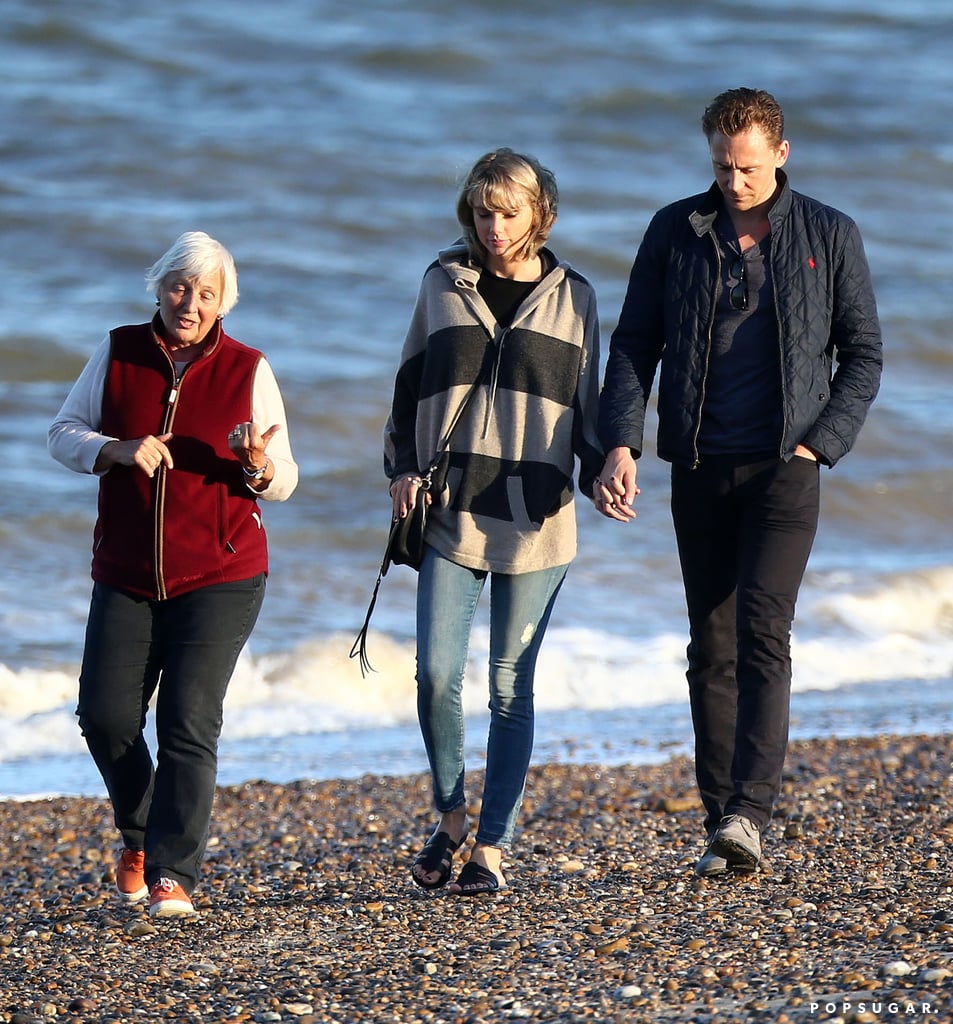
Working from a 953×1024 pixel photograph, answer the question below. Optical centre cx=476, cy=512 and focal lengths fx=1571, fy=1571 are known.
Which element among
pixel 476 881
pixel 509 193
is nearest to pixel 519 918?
pixel 476 881

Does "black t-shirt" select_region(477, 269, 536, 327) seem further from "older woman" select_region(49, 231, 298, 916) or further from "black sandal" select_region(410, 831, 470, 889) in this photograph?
"black sandal" select_region(410, 831, 470, 889)

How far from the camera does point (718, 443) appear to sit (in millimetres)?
4082

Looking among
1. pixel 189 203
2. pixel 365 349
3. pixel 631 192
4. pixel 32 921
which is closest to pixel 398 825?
pixel 32 921

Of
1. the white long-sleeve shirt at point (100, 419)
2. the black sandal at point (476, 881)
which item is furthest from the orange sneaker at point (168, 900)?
the white long-sleeve shirt at point (100, 419)

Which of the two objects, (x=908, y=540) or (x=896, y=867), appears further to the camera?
(x=908, y=540)

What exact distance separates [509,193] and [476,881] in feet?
5.89

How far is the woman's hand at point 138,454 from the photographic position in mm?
3875

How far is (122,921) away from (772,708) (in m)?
1.80

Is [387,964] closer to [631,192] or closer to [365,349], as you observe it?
[365,349]

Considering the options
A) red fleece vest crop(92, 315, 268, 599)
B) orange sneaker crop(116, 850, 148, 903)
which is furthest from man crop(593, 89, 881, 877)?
orange sneaker crop(116, 850, 148, 903)

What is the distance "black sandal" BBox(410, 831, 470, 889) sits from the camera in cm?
418

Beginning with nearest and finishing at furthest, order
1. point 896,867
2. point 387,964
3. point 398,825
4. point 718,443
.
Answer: point 387,964 → point 718,443 → point 896,867 → point 398,825

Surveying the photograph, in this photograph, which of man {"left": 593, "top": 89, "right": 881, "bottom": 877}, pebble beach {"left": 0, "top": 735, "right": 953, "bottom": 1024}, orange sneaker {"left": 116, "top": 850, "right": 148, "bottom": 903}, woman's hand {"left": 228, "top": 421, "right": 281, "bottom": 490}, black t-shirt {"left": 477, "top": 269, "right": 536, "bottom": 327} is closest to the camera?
pebble beach {"left": 0, "top": 735, "right": 953, "bottom": 1024}

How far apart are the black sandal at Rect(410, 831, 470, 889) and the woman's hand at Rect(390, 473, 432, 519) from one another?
0.88 meters
